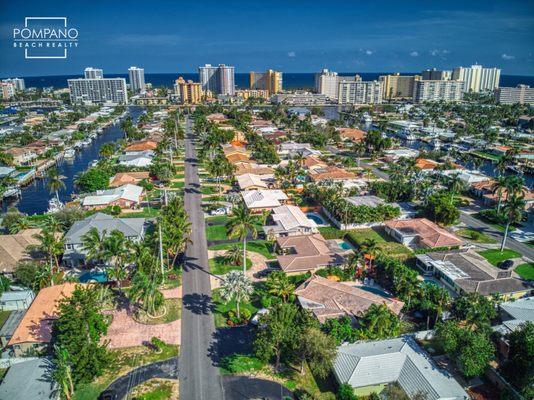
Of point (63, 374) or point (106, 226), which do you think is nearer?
point (63, 374)

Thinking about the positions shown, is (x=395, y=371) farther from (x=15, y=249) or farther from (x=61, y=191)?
(x=61, y=191)

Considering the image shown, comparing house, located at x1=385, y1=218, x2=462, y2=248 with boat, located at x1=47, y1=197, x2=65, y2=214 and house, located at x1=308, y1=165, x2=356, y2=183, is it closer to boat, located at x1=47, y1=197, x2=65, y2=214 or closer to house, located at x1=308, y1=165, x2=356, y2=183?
house, located at x1=308, y1=165, x2=356, y2=183

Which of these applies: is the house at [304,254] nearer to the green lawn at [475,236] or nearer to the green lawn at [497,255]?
the green lawn at [497,255]

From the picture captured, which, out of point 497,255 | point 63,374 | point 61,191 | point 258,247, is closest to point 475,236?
point 497,255

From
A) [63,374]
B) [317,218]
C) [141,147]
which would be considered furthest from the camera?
[141,147]

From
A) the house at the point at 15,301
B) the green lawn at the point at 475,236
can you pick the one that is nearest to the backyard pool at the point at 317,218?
the green lawn at the point at 475,236

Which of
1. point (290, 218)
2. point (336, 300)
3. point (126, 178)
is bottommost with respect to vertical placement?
point (336, 300)

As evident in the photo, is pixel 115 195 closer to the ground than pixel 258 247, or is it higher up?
higher up
